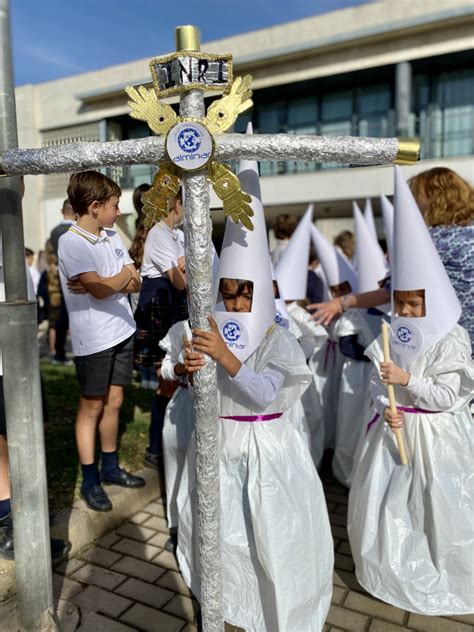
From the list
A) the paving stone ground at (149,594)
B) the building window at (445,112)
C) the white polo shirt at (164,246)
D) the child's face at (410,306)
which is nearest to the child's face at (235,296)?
the child's face at (410,306)

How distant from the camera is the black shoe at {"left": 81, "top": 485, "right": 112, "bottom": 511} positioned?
2.97 meters

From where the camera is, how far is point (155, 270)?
3.25 metres

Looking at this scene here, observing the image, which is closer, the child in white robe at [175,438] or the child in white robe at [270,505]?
the child in white robe at [270,505]

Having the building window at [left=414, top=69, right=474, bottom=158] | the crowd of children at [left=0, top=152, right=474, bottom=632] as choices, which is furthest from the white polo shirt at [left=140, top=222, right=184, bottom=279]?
the building window at [left=414, top=69, right=474, bottom=158]

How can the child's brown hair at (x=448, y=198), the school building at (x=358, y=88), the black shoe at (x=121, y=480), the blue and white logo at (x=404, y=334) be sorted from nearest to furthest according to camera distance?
the blue and white logo at (x=404, y=334) → the child's brown hair at (x=448, y=198) → the black shoe at (x=121, y=480) → the school building at (x=358, y=88)

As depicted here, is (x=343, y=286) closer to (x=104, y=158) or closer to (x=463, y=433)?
(x=463, y=433)

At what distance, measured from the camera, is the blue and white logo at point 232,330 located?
6.72ft

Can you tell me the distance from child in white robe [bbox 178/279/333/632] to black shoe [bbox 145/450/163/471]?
1348 mm

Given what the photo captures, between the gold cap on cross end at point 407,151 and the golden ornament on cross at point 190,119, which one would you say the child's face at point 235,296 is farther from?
the gold cap on cross end at point 407,151

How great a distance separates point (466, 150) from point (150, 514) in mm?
13410

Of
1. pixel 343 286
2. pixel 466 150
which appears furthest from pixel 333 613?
pixel 466 150

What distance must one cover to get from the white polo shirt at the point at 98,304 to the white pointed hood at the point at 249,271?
906mm

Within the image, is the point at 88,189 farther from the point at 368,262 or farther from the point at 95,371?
the point at 368,262

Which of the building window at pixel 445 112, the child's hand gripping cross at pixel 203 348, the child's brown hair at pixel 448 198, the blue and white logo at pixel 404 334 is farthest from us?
the building window at pixel 445 112
